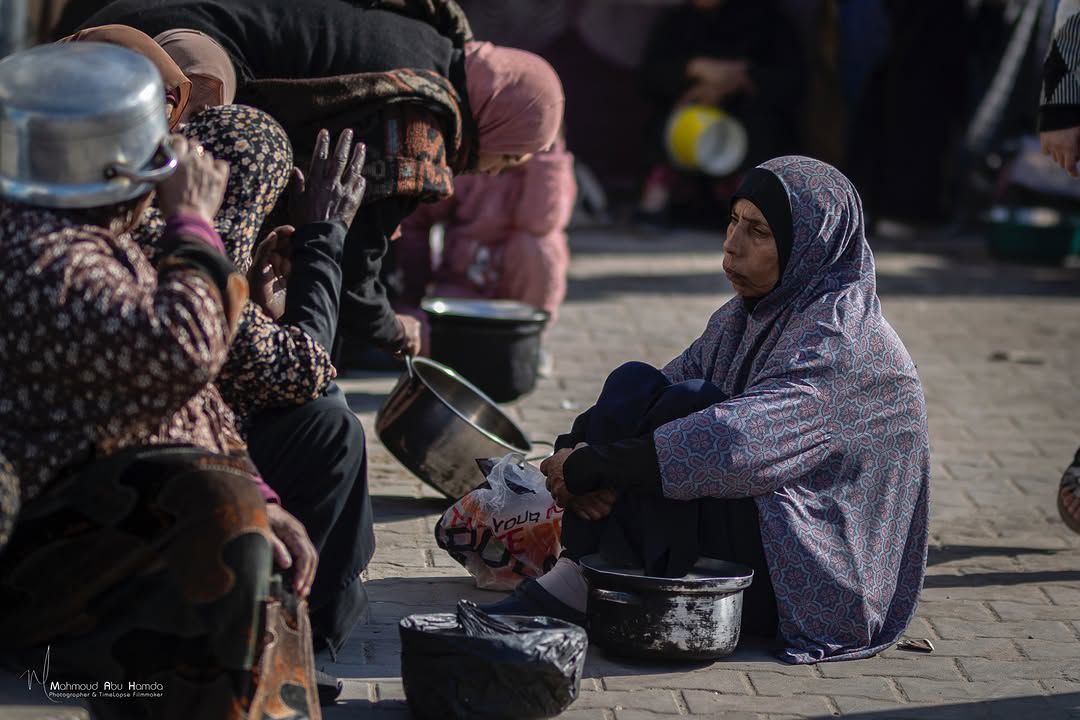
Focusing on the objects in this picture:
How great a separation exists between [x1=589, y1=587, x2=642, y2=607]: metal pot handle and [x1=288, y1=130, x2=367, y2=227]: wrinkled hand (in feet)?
3.57

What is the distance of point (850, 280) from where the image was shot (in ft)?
Result: 12.9

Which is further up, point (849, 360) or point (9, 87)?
point (9, 87)

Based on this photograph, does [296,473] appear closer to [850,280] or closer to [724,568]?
[724,568]

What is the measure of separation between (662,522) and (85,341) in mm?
1660

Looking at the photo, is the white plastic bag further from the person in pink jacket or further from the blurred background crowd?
the blurred background crowd

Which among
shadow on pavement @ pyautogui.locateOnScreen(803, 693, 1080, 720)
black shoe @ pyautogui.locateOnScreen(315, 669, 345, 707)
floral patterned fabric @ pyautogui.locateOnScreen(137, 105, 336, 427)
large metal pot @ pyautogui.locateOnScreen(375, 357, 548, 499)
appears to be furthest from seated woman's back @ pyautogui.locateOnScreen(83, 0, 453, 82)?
shadow on pavement @ pyautogui.locateOnScreen(803, 693, 1080, 720)

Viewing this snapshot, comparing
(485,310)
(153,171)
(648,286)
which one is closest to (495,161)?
(485,310)

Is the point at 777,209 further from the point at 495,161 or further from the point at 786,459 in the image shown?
the point at 495,161

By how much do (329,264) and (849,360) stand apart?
4.43 ft

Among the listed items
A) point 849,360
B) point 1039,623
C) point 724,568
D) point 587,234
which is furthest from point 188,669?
point 587,234

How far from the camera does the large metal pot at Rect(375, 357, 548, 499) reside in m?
4.65

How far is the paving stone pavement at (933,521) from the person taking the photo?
11.7 ft

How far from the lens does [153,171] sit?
2695mm

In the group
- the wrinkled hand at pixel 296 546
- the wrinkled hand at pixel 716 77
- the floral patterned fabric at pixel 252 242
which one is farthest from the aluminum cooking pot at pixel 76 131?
the wrinkled hand at pixel 716 77
